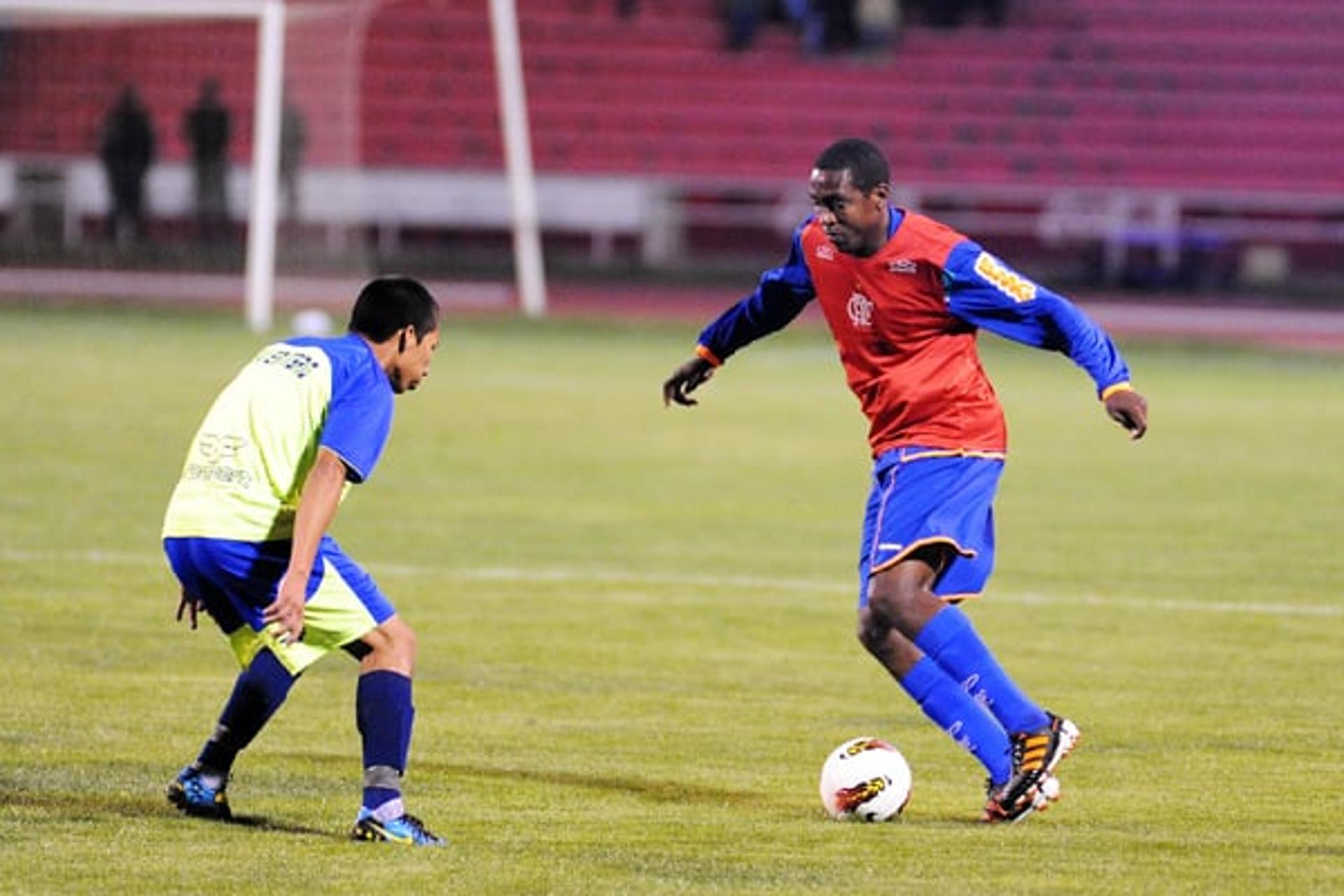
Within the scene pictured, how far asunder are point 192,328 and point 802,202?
39.4 feet

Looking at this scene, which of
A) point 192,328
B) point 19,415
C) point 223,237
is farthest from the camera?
point 223,237

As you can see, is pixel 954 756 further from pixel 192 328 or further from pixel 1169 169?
pixel 1169 169

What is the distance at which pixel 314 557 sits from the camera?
6.85 m

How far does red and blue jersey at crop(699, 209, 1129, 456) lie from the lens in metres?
7.57

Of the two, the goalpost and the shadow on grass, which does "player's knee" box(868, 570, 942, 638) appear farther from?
the goalpost

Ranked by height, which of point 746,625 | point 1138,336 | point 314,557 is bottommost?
point 1138,336

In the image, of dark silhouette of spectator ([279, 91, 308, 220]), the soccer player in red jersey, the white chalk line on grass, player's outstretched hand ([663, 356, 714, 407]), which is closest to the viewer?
the soccer player in red jersey

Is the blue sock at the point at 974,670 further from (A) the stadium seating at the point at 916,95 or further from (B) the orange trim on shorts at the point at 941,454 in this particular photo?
(A) the stadium seating at the point at 916,95

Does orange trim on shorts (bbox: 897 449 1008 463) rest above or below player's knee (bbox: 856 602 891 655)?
above

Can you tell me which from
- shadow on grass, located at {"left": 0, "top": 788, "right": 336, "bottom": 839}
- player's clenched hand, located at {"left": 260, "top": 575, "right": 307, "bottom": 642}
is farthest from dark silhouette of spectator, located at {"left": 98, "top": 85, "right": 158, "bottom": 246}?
player's clenched hand, located at {"left": 260, "top": 575, "right": 307, "bottom": 642}

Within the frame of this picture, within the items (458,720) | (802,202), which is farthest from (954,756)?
(802,202)

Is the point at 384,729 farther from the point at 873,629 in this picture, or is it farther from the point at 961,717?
the point at 961,717

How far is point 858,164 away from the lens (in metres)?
7.56

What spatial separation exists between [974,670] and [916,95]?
33000mm
